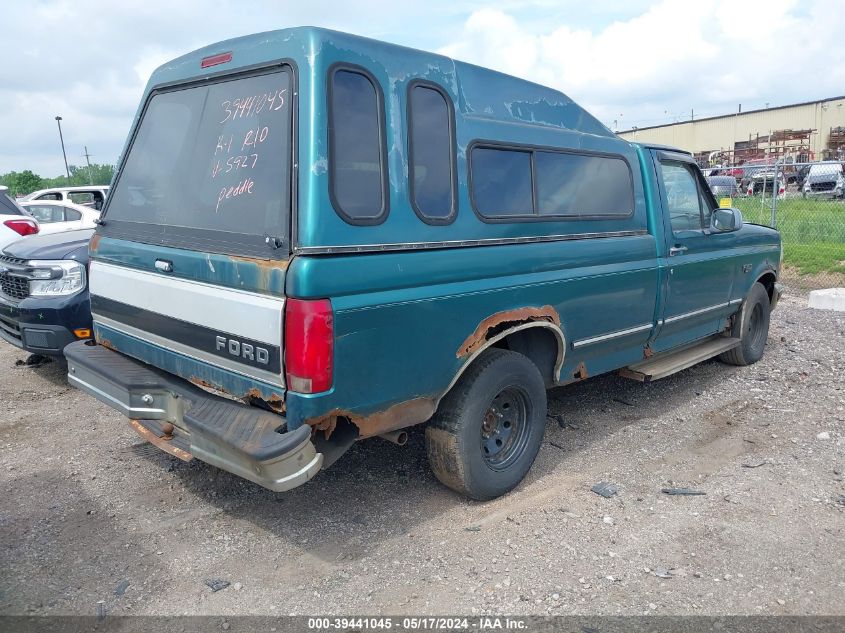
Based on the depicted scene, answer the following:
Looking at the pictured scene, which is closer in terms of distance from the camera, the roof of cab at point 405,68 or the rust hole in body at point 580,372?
the roof of cab at point 405,68

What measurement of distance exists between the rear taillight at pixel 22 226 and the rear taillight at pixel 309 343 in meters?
6.38

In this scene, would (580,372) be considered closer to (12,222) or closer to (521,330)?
(521,330)

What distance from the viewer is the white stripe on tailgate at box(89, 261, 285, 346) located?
292 centimetres

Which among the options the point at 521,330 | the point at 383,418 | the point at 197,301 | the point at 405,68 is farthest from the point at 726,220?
the point at 197,301

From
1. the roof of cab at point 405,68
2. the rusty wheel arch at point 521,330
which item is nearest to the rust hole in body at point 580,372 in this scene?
the rusty wheel arch at point 521,330

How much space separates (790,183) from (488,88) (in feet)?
94.1

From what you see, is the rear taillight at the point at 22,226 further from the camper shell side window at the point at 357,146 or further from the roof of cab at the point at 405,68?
the camper shell side window at the point at 357,146

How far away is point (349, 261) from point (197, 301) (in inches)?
32.8

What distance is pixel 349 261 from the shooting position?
2965mm

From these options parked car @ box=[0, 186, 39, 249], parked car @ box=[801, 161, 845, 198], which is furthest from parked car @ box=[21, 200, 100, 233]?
parked car @ box=[801, 161, 845, 198]

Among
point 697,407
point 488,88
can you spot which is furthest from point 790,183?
point 488,88

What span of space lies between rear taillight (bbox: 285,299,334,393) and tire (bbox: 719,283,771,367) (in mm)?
4900

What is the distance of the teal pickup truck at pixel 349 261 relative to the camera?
2936 millimetres

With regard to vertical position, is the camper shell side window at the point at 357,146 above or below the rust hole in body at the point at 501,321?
above
